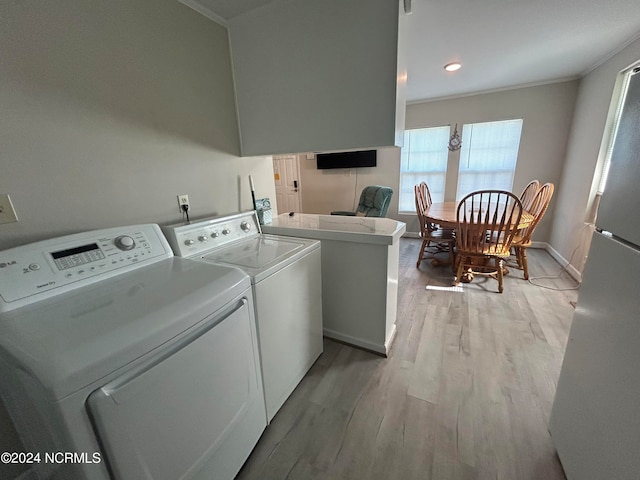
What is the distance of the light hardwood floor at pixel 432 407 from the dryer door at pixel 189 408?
0.32 metres

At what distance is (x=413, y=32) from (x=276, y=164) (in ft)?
10.3

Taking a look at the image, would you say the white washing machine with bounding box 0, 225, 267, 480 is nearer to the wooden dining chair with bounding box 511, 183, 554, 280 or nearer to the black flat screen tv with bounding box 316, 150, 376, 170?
the wooden dining chair with bounding box 511, 183, 554, 280

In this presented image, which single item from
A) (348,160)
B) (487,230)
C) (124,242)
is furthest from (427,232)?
(124,242)

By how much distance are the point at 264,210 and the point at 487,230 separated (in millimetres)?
2248

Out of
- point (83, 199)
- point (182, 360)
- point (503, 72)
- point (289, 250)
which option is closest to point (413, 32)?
point (503, 72)

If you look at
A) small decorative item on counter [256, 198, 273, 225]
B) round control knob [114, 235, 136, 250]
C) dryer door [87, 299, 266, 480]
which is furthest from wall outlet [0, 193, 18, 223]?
small decorative item on counter [256, 198, 273, 225]

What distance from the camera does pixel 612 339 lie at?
84 cm

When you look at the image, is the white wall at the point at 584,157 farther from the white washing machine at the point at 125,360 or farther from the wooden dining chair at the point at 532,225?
the white washing machine at the point at 125,360

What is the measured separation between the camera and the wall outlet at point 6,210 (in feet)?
3.18

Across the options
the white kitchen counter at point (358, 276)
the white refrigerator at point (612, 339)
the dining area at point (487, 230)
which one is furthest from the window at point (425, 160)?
the white refrigerator at point (612, 339)

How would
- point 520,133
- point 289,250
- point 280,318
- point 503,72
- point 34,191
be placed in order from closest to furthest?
1. point 34,191
2. point 280,318
3. point 289,250
4. point 503,72
5. point 520,133

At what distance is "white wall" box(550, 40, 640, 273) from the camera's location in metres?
2.69

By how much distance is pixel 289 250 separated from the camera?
1475 millimetres

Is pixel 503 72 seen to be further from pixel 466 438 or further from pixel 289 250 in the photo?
pixel 466 438
